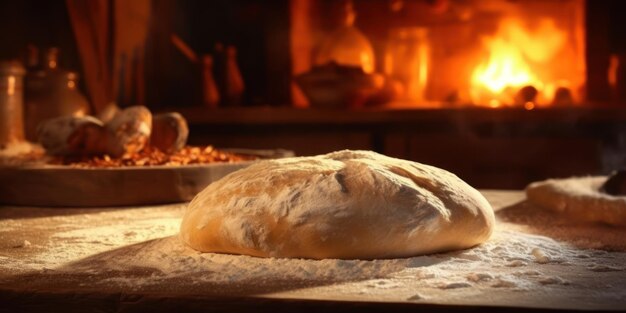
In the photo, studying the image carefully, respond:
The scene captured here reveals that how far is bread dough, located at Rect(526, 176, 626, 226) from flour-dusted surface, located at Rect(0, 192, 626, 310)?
5 centimetres

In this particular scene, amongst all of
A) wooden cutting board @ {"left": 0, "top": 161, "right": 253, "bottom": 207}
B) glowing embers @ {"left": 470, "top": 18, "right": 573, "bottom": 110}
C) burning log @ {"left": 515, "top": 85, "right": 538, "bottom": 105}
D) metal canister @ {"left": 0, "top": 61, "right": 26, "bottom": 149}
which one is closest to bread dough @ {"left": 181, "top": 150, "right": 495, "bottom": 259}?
wooden cutting board @ {"left": 0, "top": 161, "right": 253, "bottom": 207}

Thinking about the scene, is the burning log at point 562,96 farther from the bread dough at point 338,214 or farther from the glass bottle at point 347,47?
the bread dough at point 338,214

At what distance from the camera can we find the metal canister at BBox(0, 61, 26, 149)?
235cm

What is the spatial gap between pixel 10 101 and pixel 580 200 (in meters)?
1.74

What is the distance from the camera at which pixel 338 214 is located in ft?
3.36

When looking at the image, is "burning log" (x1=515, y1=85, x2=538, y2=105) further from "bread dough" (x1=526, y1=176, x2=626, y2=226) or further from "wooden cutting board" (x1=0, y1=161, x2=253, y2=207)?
"wooden cutting board" (x1=0, y1=161, x2=253, y2=207)

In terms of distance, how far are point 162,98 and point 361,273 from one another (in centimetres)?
338

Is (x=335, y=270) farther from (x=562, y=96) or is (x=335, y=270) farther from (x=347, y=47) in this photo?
(x=347, y=47)

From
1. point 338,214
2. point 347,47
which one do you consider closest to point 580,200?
point 338,214

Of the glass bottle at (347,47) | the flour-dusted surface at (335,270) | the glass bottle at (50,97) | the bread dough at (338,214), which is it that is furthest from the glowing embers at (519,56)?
the bread dough at (338,214)

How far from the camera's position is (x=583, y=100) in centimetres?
379

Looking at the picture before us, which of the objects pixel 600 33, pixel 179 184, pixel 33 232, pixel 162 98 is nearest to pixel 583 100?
pixel 600 33

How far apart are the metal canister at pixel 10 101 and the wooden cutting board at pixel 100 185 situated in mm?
786

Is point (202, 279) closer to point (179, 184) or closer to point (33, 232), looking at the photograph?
point (33, 232)
